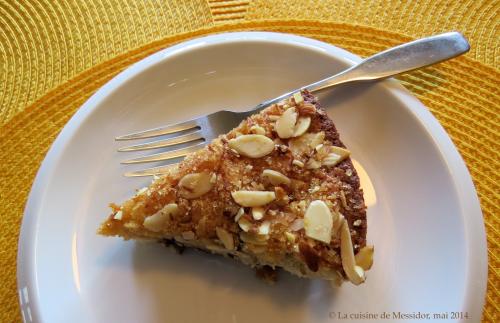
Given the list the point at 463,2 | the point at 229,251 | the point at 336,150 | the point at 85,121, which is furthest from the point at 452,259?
the point at 85,121

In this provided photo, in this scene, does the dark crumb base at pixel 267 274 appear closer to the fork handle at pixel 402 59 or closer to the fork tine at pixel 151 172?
the fork tine at pixel 151 172

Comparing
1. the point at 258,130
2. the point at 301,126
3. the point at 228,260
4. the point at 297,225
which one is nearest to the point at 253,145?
the point at 258,130

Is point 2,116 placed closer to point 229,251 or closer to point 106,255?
point 106,255

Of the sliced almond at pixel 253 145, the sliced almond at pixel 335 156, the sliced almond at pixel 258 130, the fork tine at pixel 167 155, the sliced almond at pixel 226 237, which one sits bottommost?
the sliced almond at pixel 226 237

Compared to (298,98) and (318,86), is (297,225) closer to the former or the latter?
(298,98)

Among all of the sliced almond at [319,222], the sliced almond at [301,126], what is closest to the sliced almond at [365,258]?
the sliced almond at [319,222]

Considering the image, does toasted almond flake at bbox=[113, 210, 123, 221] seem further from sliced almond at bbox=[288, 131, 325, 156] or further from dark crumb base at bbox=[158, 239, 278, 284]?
sliced almond at bbox=[288, 131, 325, 156]
